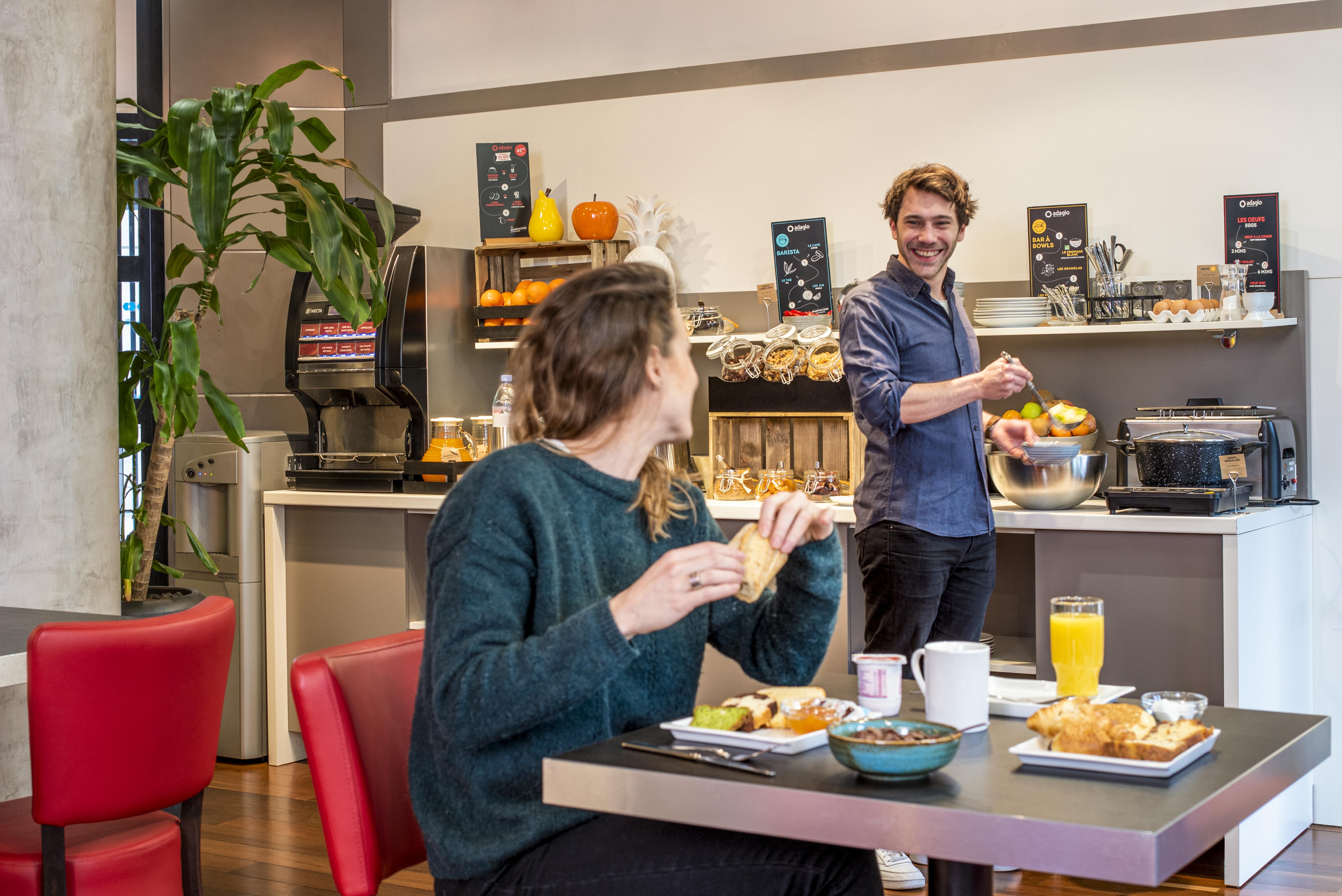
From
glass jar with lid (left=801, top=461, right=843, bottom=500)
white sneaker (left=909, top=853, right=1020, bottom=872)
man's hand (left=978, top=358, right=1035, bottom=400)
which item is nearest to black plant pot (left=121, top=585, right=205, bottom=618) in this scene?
glass jar with lid (left=801, top=461, right=843, bottom=500)

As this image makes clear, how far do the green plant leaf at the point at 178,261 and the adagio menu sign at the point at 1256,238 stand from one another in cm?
326

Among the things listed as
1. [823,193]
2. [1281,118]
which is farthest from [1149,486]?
[823,193]

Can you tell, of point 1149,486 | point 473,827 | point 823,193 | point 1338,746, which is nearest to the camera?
point 473,827

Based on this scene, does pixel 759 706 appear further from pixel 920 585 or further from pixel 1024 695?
pixel 920 585

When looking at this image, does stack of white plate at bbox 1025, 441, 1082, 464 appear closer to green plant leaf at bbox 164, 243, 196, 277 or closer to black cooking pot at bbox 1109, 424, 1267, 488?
black cooking pot at bbox 1109, 424, 1267, 488

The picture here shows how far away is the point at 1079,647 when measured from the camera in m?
1.78

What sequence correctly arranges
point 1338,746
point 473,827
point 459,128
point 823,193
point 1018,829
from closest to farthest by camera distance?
point 1018,829
point 473,827
point 1338,746
point 823,193
point 459,128

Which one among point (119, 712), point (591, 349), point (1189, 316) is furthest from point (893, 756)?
point (1189, 316)

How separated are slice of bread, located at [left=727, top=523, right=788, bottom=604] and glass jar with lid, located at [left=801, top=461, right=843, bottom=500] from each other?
8.00ft

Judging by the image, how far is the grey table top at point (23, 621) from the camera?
2.17 m

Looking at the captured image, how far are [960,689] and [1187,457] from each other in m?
2.21

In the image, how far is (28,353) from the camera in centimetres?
305

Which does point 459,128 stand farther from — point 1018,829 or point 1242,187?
point 1018,829

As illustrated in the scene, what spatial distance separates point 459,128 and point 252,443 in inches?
61.8
